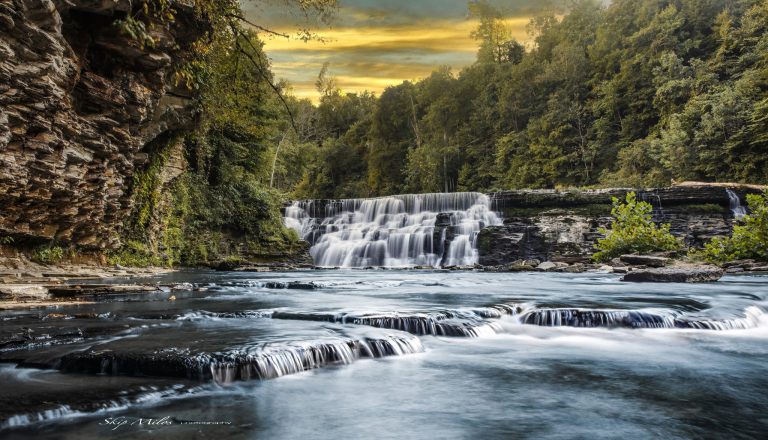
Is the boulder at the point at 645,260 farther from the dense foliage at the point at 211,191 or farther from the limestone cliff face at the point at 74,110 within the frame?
the limestone cliff face at the point at 74,110

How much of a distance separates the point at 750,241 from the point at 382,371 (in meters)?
16.5

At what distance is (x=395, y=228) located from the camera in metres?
28.7

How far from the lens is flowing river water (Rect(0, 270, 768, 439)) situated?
10.4 ft

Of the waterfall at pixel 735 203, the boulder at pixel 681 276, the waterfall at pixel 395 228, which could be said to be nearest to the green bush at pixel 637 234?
the boulder at pixel 681 276

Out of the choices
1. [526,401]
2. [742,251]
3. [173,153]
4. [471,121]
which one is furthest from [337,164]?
[526,401]

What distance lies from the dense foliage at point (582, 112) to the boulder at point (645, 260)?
1587cm

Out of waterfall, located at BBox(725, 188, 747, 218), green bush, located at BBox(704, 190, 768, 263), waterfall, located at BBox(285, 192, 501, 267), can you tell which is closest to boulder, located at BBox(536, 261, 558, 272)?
waterfall, located at BBox(285, 192, 501, 267)

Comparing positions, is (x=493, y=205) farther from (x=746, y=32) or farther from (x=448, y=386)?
(x=448, y=386)

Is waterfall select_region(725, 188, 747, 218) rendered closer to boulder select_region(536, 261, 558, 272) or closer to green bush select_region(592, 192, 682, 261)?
green bush select_region(592, 192, 682, 261)

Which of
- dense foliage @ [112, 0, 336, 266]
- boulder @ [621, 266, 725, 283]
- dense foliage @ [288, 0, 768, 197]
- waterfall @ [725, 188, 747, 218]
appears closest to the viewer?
boulder @ [621, 266, 725, 283]

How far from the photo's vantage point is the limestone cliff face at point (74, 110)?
380 inches

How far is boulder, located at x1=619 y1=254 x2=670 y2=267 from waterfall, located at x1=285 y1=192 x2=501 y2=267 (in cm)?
931

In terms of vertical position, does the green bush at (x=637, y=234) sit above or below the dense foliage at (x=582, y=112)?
below

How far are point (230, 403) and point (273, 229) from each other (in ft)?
77.9
